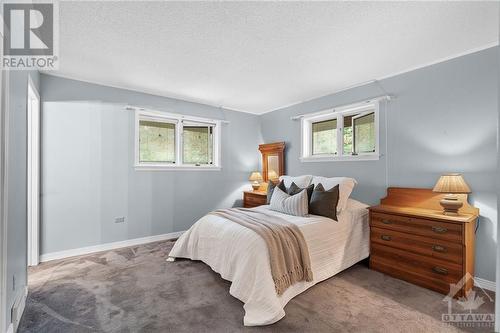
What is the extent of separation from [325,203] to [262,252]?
45.8 inches

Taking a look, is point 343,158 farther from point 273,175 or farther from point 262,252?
point 262,252

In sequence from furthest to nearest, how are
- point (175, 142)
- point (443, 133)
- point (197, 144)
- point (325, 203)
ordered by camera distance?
point (197, 144), point (175, 142), point (325, 203), point (443, 133)

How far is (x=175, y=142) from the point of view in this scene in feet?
13.5

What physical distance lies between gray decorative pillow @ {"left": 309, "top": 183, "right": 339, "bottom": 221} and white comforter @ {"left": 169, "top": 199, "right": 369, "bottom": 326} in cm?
10

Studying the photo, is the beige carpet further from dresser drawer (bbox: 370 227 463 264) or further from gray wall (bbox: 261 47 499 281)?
gray wall (bbox: 261 47 499 281)

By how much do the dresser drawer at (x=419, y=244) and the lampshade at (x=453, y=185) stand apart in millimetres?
504

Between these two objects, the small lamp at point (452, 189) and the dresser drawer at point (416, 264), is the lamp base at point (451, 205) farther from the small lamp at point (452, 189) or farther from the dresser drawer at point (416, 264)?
the dresser drawer at point (416, 264)

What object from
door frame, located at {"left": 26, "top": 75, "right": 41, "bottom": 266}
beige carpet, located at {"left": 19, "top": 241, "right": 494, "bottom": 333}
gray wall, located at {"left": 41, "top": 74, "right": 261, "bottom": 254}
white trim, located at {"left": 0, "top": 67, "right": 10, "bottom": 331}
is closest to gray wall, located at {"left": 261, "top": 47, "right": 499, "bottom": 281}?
beige carpet, located at {"left": 19, "top": 241, "right": 494, "bottom": 333}

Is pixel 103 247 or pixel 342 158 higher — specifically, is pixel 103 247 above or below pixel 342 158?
below

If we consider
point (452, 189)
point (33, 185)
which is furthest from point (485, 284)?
point (33, 185)

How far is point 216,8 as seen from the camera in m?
1.79

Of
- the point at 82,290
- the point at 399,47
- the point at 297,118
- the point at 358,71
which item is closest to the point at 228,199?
the point at 297,118

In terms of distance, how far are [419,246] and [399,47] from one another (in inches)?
82.3

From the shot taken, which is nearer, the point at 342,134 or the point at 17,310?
the point at 17,310
